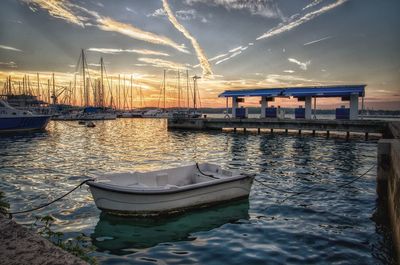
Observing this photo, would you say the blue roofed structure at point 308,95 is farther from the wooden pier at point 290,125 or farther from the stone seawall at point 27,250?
the stone seawall at point 27,250

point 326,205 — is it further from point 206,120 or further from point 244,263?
point 206,120

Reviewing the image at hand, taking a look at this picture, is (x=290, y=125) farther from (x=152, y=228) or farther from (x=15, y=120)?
(x=15, y=120)

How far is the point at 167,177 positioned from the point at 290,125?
3383 cm

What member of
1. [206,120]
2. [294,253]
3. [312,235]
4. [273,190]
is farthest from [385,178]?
[206,120]

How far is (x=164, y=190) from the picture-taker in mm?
8859

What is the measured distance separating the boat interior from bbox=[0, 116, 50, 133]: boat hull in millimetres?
40438

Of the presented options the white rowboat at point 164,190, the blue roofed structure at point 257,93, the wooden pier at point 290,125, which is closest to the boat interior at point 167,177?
the white rowboat at point 164,190

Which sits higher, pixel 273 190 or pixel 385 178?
pixel 385 178

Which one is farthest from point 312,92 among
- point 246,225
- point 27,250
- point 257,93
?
point 27,250

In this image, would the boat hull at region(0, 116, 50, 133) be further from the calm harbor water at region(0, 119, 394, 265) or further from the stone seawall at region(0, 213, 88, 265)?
the stone seawall at region(0, 213, 88, 265)

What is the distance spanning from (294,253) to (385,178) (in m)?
7.13

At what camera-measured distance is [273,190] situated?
42.1 ft

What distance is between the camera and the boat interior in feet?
32.5

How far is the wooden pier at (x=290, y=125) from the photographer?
119ft
